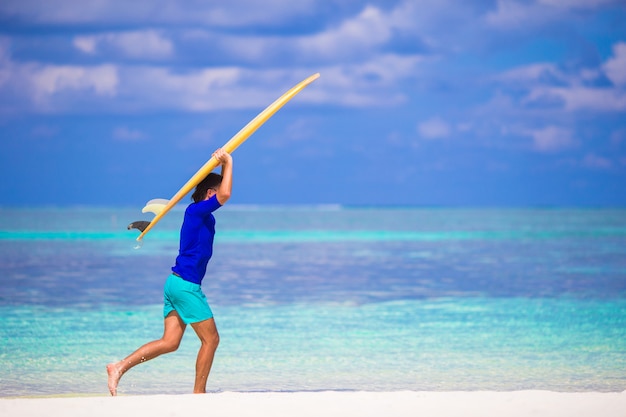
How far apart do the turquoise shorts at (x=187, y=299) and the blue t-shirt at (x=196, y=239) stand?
5cm

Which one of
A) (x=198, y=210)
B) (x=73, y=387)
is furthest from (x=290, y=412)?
(x=73, y=387)

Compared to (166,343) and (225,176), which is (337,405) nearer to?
(166,343)

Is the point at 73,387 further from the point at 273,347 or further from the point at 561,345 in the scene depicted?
the point at 561,345

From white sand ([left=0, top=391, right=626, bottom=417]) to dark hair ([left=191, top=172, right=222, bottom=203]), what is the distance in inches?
52.7

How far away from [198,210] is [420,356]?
14.7 ft

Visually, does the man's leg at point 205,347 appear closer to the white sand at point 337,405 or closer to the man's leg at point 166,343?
the man's leg at point 166,343

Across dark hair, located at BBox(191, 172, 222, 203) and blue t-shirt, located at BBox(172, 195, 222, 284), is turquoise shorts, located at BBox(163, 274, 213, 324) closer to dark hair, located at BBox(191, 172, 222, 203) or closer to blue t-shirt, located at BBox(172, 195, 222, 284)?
blue t-shirt, located at BBox(172, 195, 222, 284)

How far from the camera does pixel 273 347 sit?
33.0 feet

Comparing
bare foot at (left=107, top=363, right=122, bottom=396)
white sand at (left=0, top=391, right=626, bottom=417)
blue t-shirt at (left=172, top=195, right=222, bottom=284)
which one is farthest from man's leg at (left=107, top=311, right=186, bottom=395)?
white sand at (left=0, top=391, right=626, bottom=417)

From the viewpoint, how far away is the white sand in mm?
5133

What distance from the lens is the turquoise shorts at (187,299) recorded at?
5.81 metres

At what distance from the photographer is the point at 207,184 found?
5.96m

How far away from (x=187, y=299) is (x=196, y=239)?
396 mm

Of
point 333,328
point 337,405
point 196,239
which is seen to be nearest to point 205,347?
point 196,239
